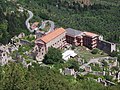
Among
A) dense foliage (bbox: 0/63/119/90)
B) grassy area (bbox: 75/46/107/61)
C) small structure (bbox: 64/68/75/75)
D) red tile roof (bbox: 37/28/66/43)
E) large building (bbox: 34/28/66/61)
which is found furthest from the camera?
grassy area (bbox: 75/46/107/61)

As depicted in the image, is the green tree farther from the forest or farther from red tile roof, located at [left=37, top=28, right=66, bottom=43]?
the forest

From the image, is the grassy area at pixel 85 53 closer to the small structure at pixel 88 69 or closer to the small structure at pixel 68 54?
the small structure at pixel 68 54

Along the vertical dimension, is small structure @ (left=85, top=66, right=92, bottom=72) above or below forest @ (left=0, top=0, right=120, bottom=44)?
above

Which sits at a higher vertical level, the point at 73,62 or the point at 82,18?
the point at 73,62

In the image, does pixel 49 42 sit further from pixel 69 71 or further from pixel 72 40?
pixel 69 71

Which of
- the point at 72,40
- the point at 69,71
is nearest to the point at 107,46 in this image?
the point at 72,40

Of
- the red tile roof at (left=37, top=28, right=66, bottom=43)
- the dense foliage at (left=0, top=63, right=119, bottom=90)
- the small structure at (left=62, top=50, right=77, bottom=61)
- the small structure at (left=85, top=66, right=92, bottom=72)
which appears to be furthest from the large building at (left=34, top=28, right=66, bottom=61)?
the dense foliage at (left=0, top=63, right=119, bottom=90)

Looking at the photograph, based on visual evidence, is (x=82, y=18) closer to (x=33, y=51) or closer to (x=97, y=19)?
(x=97, y=19)

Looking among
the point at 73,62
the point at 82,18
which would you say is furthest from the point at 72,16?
the point at 73,62
